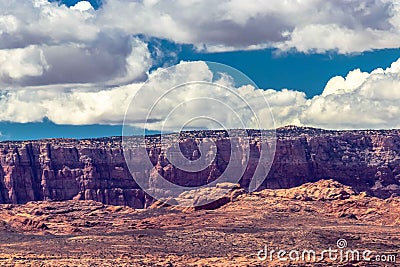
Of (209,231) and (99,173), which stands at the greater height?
(99,173)

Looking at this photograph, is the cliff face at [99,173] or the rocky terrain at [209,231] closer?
the rocky terrain at [209,231]

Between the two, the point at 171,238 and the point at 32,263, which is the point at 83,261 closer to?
the point at 32,263

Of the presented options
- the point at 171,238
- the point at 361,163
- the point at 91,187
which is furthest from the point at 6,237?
the point at 361,163

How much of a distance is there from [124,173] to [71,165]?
10.6 m

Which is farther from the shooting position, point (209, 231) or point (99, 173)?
point (99, 173)

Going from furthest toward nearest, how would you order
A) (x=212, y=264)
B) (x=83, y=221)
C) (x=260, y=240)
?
1. (x=83, y=221)
2. (x=260, y=240)
3. (x=212, y=264)

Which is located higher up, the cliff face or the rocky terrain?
the cliff face

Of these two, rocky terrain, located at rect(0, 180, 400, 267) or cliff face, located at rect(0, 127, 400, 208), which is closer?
Result: rocky terrain, located at rect(0, 180, 400, 267)

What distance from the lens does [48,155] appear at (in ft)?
630

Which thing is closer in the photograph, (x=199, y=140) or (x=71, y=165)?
(x=199, y=140)

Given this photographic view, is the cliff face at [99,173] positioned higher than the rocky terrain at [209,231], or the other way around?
the cliff face at [99,173]

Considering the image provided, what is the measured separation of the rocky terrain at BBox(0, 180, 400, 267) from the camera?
93688mm

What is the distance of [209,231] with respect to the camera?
4407 inches

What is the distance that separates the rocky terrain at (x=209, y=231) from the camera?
9369 cm
